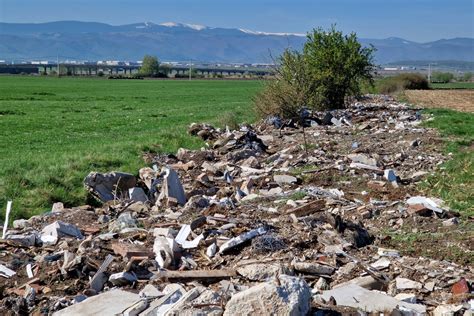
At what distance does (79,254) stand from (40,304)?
111 cm

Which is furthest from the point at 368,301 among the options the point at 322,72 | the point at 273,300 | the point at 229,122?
the point at 322,72

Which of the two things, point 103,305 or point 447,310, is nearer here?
point 447,310

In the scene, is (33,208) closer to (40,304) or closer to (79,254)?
(79,254)

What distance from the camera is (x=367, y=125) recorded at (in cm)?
2266

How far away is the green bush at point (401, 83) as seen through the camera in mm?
61966

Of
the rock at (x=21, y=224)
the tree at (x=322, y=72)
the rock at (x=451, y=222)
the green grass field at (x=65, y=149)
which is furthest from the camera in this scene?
the tree at (x=322, y=72)

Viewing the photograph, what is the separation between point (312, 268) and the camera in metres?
6.94

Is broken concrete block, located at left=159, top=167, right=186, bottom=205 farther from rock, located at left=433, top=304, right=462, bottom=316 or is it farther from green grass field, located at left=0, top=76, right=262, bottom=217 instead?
rock, located at left=433, top=304, right=462, bottom=316

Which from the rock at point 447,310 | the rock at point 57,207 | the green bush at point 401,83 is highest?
the green bush at point 401,83

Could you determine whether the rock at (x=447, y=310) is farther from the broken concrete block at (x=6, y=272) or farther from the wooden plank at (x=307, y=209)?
the broken concrete block at (x=6, y=272)

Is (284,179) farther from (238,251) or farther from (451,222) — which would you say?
(238,251)

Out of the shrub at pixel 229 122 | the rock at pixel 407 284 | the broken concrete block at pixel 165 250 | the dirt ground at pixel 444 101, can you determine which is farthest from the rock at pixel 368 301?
the dirt ground at pixel 444 101

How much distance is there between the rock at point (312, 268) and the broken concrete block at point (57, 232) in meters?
3.45

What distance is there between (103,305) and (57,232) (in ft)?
9.38
